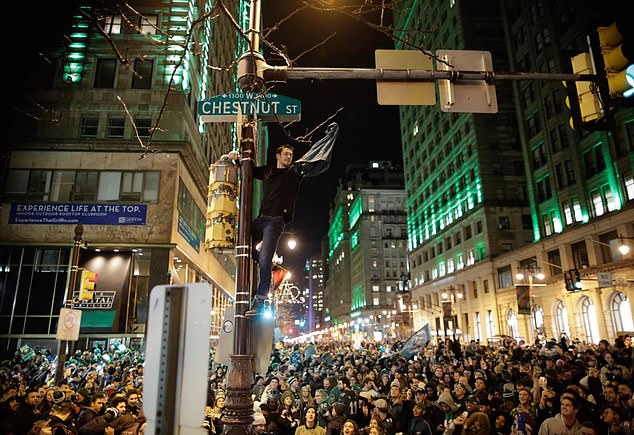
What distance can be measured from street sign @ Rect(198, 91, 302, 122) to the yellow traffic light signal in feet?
14.4

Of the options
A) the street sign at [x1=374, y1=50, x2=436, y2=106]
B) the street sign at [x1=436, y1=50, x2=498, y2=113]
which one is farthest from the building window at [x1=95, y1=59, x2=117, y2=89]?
the street sign at [x1=436, y1=50, x2=498, y2=113]

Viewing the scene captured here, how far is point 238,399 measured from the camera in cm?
511

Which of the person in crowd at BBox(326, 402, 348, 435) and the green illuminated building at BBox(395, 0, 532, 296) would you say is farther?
the green illuminated building at BBox(395, 0, 532, 296)

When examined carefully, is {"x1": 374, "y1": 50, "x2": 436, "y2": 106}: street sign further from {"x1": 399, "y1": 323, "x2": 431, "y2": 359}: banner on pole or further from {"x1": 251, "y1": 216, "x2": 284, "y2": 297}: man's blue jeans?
{"x1": 399, "y1": 323, "x2": 431, "y2": 359}: banner on pole

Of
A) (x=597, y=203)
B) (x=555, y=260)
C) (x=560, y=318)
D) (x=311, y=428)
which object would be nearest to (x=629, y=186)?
(x=597, y=203)

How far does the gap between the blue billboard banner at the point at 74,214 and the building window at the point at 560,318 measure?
39.1 meters

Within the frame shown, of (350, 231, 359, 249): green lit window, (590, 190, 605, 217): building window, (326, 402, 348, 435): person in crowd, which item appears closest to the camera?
(326, 402, 348, 435): person in crowd

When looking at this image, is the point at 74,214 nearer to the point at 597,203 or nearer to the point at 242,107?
the point at 242,107

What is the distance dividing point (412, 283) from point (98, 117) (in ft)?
227

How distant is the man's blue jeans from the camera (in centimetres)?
607

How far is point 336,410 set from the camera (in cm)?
964

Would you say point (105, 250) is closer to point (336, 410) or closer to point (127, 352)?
point (127, 352)

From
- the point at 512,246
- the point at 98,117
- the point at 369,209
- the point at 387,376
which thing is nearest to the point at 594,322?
the point at 512,246

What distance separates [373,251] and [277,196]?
127 m
